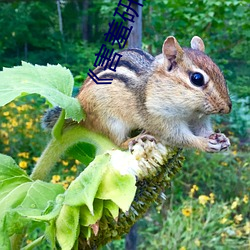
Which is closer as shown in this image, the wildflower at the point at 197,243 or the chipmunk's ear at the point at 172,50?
the chipmunk's ear at the point at 172,50

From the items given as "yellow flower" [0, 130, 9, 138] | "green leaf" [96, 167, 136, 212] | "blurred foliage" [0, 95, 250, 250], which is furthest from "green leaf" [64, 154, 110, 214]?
"yellow flower" [0, 130, 9, 138]

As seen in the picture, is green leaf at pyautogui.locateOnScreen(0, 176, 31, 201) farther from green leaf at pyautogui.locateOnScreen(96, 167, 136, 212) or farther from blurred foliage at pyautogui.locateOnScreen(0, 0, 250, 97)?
blurred foliage at pyautogui.locateOnScreen(0, 0, 250, 97)

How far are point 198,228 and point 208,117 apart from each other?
63.4 inches

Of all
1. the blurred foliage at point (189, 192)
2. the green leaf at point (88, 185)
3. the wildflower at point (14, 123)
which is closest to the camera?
the green leaf at point (88, 185)

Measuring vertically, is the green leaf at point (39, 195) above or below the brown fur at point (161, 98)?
below

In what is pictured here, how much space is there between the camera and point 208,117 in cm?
70

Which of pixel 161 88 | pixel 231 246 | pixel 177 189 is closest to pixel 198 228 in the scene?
pixel 231 246

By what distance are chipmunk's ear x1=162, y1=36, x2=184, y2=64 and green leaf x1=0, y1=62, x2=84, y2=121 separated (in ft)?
0.49

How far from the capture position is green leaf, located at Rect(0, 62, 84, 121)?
57 cm

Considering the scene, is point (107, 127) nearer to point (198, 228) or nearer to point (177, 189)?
point (198, 228)

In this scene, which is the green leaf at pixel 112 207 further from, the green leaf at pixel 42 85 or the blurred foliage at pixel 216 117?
the blurred foliage at pixel 216 117

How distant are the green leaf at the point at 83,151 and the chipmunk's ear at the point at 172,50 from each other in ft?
0.61

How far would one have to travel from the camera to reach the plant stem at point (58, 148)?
631mm

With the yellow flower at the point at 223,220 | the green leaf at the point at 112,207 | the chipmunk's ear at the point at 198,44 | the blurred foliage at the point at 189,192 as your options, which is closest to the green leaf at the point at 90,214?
the green leaf at the point at 112,207
